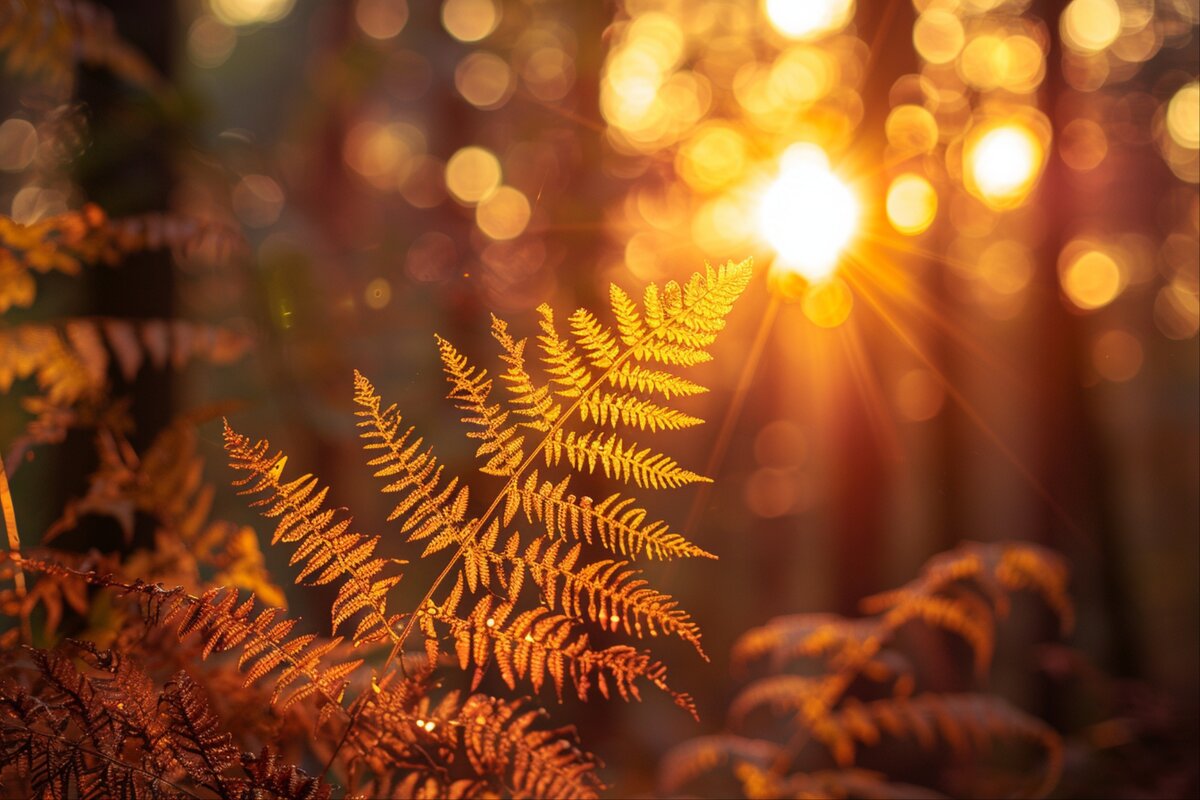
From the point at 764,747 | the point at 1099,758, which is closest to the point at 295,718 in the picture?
the point at 764,747

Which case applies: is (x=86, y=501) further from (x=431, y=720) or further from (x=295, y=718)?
(x=431, y=720)

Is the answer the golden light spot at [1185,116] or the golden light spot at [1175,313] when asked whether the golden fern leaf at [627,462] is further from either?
the golden light spot at [1175,313]

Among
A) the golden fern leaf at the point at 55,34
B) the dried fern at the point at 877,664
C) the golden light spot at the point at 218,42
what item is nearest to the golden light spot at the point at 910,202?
the dried fern at the point at 877,664

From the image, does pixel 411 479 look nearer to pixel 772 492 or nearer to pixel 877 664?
pixel 877 664

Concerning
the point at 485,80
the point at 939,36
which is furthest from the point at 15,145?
the point at 939,36

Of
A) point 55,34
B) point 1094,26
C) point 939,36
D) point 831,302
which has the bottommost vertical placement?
point 55,34

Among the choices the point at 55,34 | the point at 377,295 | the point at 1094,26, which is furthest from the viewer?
the point at 1094,26
